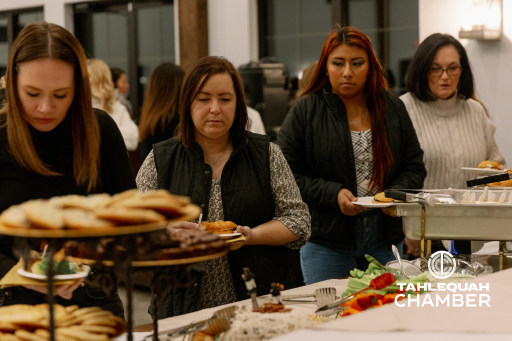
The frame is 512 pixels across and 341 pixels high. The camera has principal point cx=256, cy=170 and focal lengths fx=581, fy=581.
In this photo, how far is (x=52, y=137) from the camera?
62.1 inches

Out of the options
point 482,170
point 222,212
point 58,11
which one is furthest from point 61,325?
point 58,11

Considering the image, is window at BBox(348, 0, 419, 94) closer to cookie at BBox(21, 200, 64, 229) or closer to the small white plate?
the small white plate

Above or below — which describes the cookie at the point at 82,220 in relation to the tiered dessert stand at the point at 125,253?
above

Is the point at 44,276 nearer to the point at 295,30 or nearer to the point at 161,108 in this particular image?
the point at 161,108

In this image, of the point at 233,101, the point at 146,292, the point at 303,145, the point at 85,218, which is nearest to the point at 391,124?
the point at 303,145

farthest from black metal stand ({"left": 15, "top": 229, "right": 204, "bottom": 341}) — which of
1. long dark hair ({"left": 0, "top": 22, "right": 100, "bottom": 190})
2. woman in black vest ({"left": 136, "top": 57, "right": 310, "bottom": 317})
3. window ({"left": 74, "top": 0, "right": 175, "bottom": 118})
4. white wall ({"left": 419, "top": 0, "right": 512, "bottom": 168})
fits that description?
window ({"left": 74, "top": 0, "right": 175, "bottom": 118})

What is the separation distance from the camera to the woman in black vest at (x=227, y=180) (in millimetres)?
1840

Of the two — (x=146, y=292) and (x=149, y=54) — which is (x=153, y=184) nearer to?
(x=146, y=292)

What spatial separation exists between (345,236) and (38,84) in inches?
51.9

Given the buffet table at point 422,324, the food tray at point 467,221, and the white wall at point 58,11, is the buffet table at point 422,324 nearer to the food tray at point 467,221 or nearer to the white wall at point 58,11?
the food tray at point 467,221

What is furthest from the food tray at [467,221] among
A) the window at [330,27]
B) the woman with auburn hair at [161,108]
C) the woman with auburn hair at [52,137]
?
the window at [330,27]

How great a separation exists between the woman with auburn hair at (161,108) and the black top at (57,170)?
164 centimetres

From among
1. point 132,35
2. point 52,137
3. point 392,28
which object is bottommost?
point 52,137

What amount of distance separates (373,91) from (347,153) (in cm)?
29
